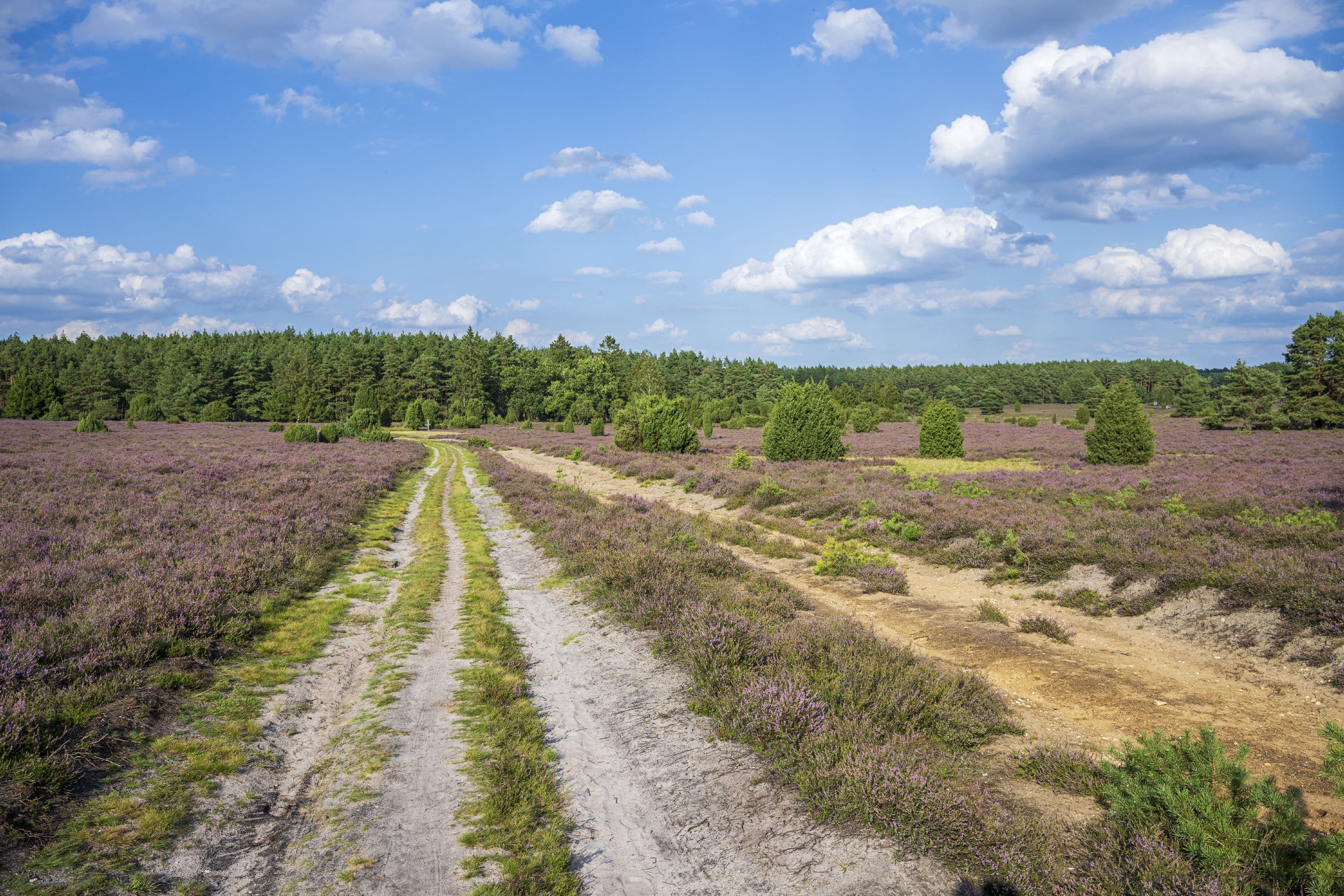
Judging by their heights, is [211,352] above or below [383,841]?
above

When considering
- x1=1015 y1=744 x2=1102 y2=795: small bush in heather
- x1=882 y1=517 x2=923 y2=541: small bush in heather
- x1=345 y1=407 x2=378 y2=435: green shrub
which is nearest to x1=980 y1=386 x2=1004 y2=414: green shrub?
x1=345 y1=407 x2=378 y2=435: green shrub

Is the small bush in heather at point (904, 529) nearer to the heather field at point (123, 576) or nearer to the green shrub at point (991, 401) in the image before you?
the heather field at point (123, 576)

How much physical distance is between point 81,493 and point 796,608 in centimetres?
1967

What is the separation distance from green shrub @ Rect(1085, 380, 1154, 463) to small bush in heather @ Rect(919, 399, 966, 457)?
25.1ft

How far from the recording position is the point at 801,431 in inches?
1240

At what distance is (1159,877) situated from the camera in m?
3.47

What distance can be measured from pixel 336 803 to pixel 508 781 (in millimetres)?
1466

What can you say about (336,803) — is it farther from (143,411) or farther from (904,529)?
(143,411)

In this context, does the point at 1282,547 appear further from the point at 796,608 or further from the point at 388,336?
the point at 388,336

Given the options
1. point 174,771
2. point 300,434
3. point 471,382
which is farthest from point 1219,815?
point 471,382

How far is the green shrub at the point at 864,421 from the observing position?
6172 centimetres

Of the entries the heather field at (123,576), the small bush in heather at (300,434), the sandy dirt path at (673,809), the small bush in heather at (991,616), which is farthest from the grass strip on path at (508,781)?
the small bush in heather at (300,434)

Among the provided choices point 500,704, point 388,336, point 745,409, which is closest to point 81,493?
point 500,704

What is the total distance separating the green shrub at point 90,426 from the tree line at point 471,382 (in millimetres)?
21906
